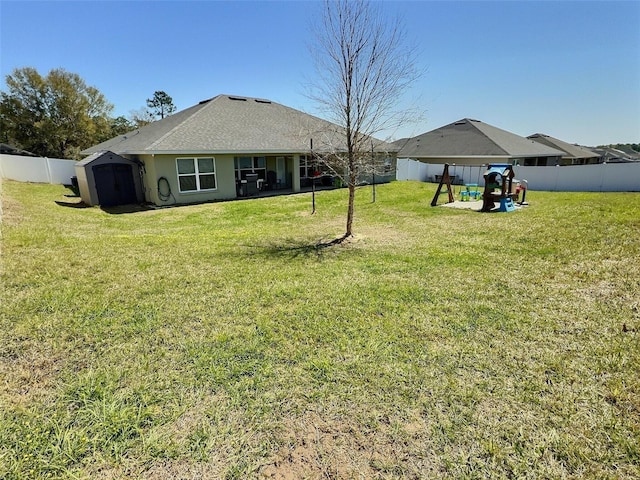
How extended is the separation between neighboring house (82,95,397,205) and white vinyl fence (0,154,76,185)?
5841mm

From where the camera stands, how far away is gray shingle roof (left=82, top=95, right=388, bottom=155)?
45.4 feet

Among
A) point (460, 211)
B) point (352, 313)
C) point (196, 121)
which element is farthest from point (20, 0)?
point (460, 211)

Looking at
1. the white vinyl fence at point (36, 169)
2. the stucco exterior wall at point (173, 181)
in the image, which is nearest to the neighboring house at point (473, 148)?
the stucco exterior wall at point (173, 181)

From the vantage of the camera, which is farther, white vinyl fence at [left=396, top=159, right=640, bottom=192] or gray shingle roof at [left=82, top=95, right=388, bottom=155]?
white vinyl fence at [left=396, top=159, right=640, bottom=192]

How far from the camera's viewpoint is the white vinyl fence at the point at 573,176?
17594mm

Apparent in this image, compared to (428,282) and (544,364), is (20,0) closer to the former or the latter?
(428,282)

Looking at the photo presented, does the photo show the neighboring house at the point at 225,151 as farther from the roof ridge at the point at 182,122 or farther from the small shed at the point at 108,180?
the small shed at the point at 108,180

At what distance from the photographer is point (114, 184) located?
13.8 metres

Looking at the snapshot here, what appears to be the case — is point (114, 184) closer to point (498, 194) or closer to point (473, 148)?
point (498, 194)

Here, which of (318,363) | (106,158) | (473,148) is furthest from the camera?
(473,148)

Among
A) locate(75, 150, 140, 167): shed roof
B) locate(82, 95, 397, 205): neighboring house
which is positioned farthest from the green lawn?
locate(75, 150, 140, 167): shed roof

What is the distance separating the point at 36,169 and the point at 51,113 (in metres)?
18.3

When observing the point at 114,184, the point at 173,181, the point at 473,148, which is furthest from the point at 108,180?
the point at 473,148

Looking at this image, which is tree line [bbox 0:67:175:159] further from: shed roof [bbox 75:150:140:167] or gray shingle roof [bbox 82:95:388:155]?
shed roof [bbox 75:150:140:167]
